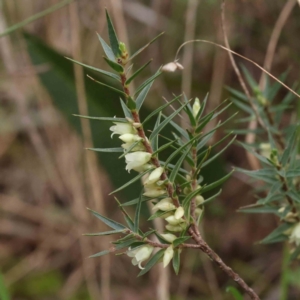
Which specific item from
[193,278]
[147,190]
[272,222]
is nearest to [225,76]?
[272,222]

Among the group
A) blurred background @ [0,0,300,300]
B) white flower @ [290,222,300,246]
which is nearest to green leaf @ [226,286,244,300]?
white flower @ [290,222,300,246]

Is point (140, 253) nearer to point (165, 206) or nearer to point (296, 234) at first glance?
point (165, 206)

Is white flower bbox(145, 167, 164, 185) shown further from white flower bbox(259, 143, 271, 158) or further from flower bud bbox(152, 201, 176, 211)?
white flower bbox(259, 143, 271, 158)

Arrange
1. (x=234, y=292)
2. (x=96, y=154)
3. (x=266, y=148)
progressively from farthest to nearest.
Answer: (x=96, y=154) → (x=266, y=148) → (x=234, y=292)

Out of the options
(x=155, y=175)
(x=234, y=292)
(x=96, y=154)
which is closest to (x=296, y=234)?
(x=234, y=292)

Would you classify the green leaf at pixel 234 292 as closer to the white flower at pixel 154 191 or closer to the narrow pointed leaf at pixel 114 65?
the white flower at pixel 154 191

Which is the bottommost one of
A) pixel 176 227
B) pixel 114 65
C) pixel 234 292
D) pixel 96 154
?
pixel 96 154

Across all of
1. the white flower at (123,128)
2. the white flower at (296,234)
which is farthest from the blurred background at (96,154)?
the white flower at (123,128)

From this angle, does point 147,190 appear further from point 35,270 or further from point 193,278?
point 35,270
